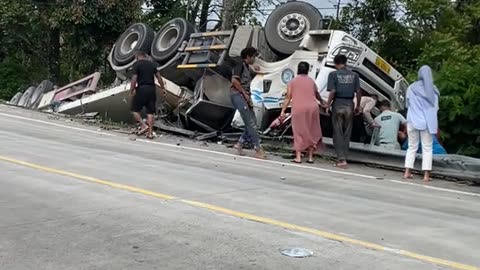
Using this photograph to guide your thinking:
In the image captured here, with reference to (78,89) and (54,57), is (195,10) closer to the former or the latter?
(54,57)

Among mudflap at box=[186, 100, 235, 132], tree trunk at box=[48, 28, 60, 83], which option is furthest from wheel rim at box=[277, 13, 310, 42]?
tree trunk at box=[48, 28, 60, 83]

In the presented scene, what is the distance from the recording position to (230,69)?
568 inches

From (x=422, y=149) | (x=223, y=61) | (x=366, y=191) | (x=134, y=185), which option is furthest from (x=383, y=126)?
(x=134, y=185)

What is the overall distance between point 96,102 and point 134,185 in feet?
29.6

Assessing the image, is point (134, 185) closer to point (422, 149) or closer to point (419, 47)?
point (422, 149)

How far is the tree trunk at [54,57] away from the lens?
27234 millimetres

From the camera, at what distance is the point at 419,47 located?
18781mm

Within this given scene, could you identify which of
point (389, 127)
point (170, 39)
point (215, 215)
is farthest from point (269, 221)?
point (170, 39)

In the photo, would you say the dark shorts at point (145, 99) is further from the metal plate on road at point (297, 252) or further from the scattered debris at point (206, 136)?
the metal plate on road at point (297, 252)

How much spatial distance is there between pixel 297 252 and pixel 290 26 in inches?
410

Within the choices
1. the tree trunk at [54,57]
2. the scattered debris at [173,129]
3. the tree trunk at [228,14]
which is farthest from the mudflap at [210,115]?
the tree trunk at [54,57]

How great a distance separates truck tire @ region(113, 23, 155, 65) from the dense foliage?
3.52m

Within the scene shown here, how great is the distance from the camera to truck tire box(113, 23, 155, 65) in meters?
17.4

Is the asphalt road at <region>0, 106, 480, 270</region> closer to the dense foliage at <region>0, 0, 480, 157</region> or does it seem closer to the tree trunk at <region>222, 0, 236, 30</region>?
the dense foliage at <region>0, 0, 480, 157</region>
